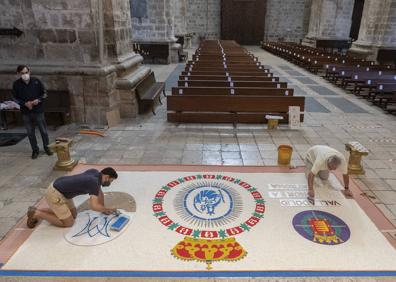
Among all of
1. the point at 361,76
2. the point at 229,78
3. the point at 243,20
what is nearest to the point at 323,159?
the point at 229,78

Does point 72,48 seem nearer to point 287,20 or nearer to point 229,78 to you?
point 229,78

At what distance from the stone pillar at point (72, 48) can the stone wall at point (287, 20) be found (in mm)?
25300

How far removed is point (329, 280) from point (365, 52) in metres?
16.3

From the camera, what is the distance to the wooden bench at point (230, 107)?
6.95 metres

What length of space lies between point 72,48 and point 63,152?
2.84 meters

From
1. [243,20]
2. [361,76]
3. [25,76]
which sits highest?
[243,20]

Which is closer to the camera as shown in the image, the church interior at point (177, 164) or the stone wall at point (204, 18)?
the church interior at point (177, 164)

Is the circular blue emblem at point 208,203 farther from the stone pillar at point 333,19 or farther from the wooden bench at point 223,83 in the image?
the stone pillar at point 333,19

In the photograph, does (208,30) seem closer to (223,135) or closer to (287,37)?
(287,37)

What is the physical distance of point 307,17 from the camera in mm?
28562

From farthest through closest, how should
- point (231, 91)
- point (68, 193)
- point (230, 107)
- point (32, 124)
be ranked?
1. point (231, 91)
2. point (230, 107)
3. point (32, 124)
4. point (68, 193)

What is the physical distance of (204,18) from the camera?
94.9ft

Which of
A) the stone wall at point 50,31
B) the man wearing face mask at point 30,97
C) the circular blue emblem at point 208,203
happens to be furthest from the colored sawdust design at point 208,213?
the stone wall at point 50,31

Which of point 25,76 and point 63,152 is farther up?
point 25,76
